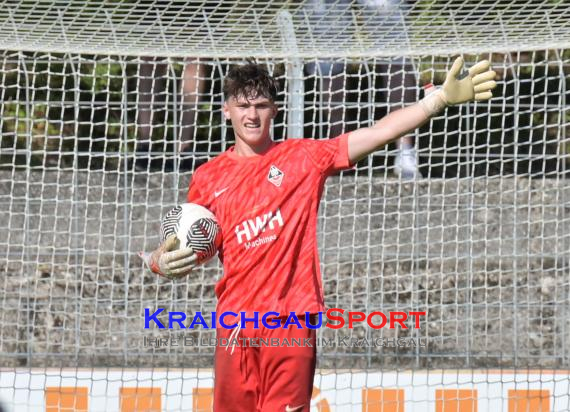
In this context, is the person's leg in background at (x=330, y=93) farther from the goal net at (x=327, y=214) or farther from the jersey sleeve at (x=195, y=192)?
the jersey sleeve at (x=195, y=192)

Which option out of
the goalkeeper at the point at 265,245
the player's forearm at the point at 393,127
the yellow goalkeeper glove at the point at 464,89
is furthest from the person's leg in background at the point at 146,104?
the yellow goalkeeper glove at the point at 464,89

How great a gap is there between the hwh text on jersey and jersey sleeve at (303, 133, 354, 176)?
0.80ft

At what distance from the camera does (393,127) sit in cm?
383

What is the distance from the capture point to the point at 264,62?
6477mm

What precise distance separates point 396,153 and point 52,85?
2147mm

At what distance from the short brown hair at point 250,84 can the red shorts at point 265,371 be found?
85 centimetres

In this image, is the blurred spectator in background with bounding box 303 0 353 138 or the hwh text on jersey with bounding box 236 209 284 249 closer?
the hwh text on jersey with bounding box 236 209 284 249

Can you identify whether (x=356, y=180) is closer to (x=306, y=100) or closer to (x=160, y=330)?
(x=306, y=100)

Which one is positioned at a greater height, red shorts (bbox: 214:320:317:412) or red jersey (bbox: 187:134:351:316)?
red jersey (bbox: 187:134:351:316)

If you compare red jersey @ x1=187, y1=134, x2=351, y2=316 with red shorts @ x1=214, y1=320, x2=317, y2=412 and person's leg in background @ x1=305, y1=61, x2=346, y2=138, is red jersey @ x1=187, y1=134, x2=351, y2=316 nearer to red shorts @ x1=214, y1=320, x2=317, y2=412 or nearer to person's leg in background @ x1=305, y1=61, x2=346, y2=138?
red shorts @ x1=214, y1=320, x2=317, y2=412

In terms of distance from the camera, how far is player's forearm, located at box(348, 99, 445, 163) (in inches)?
149

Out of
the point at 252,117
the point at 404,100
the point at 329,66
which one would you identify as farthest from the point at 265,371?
the point at 329,66

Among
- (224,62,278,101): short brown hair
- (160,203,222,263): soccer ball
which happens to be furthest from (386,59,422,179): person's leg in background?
(160,203,222,263): soccer ball

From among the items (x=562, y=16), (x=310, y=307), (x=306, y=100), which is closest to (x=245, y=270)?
(x=310, y=307)
